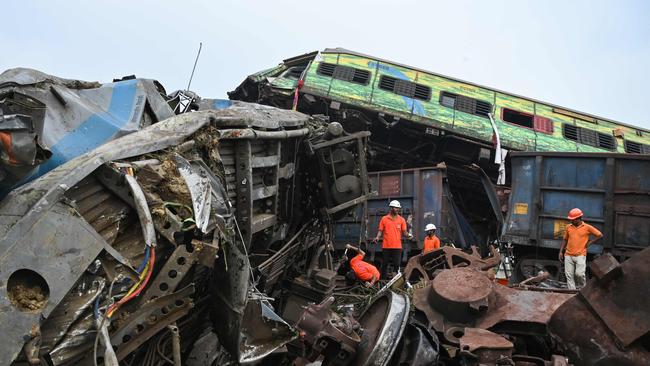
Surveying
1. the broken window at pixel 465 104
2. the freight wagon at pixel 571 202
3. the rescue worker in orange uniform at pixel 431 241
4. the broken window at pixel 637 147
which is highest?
the broken window at pixel 465 104

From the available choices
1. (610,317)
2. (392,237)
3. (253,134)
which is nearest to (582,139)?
(392,237)

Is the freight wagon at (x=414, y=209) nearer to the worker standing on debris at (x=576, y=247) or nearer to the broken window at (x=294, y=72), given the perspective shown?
the worker standing on debris at (x=576, y=247)

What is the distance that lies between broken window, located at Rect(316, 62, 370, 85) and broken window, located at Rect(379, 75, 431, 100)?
1.23 ft

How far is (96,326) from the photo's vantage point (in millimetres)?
2248

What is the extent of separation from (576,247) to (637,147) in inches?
261

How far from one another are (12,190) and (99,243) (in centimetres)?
41

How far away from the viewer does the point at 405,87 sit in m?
12.3

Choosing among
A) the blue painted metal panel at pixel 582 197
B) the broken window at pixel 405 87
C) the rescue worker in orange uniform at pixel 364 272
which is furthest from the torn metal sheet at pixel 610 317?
the broken window at pixel 405 87

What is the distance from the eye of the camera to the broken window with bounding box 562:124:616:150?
1223 cm

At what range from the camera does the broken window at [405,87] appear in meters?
12.2

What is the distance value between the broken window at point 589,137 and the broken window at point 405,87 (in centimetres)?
311

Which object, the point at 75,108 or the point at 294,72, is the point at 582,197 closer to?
the point at 75,108

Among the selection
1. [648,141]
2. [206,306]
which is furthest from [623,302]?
[648,141]

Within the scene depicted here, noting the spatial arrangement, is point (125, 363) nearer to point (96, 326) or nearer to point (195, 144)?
point (96, 326)
